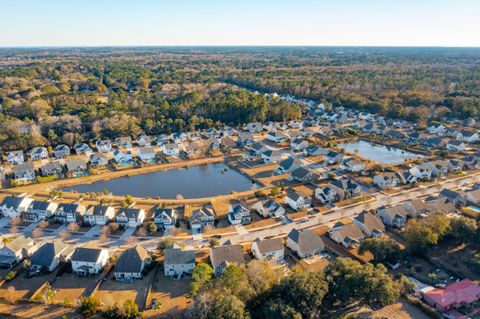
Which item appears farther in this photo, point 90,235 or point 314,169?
point 314,169

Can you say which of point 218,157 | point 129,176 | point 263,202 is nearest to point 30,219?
point 129,176

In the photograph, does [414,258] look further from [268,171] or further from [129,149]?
[129,149]

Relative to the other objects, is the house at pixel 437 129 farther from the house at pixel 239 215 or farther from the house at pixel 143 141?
the house at pixel 143 141

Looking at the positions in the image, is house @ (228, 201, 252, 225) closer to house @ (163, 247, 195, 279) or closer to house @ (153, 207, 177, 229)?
house @ (153, 207, 177, 229)

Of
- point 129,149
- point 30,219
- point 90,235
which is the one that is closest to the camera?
point 90,235

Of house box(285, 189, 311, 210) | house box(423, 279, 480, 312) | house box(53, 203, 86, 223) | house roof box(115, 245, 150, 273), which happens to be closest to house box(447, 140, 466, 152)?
house box(285, 189, 311, 210)

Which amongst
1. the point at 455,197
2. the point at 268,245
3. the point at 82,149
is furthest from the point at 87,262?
the point at 455,197
